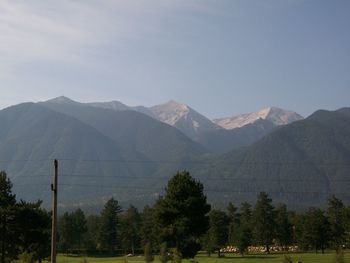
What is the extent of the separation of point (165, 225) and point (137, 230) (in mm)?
82735

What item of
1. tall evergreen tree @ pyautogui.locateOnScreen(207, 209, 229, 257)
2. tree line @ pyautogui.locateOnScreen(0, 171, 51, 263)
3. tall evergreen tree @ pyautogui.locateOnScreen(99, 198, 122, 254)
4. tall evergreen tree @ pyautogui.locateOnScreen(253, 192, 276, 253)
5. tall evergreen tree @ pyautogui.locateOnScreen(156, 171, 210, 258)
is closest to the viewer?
tree line @ pyautogui.locateOnScreen(0, 171, 51, 263)

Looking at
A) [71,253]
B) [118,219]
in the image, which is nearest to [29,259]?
[71,253]

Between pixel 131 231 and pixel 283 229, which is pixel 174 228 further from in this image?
pixel 283 229

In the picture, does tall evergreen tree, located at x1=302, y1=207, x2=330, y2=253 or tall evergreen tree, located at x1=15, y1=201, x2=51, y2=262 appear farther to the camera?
tall evergreen tree, located at x1=302, y1=207, x2=330, y2=253

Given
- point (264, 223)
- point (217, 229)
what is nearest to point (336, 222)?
point (264, 223)

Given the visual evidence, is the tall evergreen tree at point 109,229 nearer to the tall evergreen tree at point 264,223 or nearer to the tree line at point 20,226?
the tall evergreen tree at point 264,223

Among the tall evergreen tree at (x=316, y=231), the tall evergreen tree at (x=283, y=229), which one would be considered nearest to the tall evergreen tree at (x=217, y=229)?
the tall evergreen tree at (x=283, y=229)

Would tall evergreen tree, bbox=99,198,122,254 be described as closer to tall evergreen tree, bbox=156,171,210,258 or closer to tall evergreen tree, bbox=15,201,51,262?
tall evergreen tree, bbox=15,201,51,262

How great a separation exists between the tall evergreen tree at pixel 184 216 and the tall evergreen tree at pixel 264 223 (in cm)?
8011

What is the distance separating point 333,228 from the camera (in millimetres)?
122000

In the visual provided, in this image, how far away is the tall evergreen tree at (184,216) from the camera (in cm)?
5381

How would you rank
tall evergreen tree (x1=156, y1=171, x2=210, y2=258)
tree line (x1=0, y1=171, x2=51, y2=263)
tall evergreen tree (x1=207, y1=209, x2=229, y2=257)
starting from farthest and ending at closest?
1. tall evergreen tree (x1=207, y1=209, x2=229, y2=257)
2. tall evergreen tree (x1=156, y1=171, x2=210, y2=258)
3. tree line (x1=0, y1=171, x2=51, y2=263)

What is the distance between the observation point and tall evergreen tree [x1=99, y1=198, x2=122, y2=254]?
132625 mm

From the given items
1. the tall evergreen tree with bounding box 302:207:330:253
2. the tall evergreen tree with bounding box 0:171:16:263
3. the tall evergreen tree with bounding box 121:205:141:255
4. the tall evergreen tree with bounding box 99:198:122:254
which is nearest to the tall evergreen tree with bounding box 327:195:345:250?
the tall evergreen tree with bounding box 302:207:330:253
